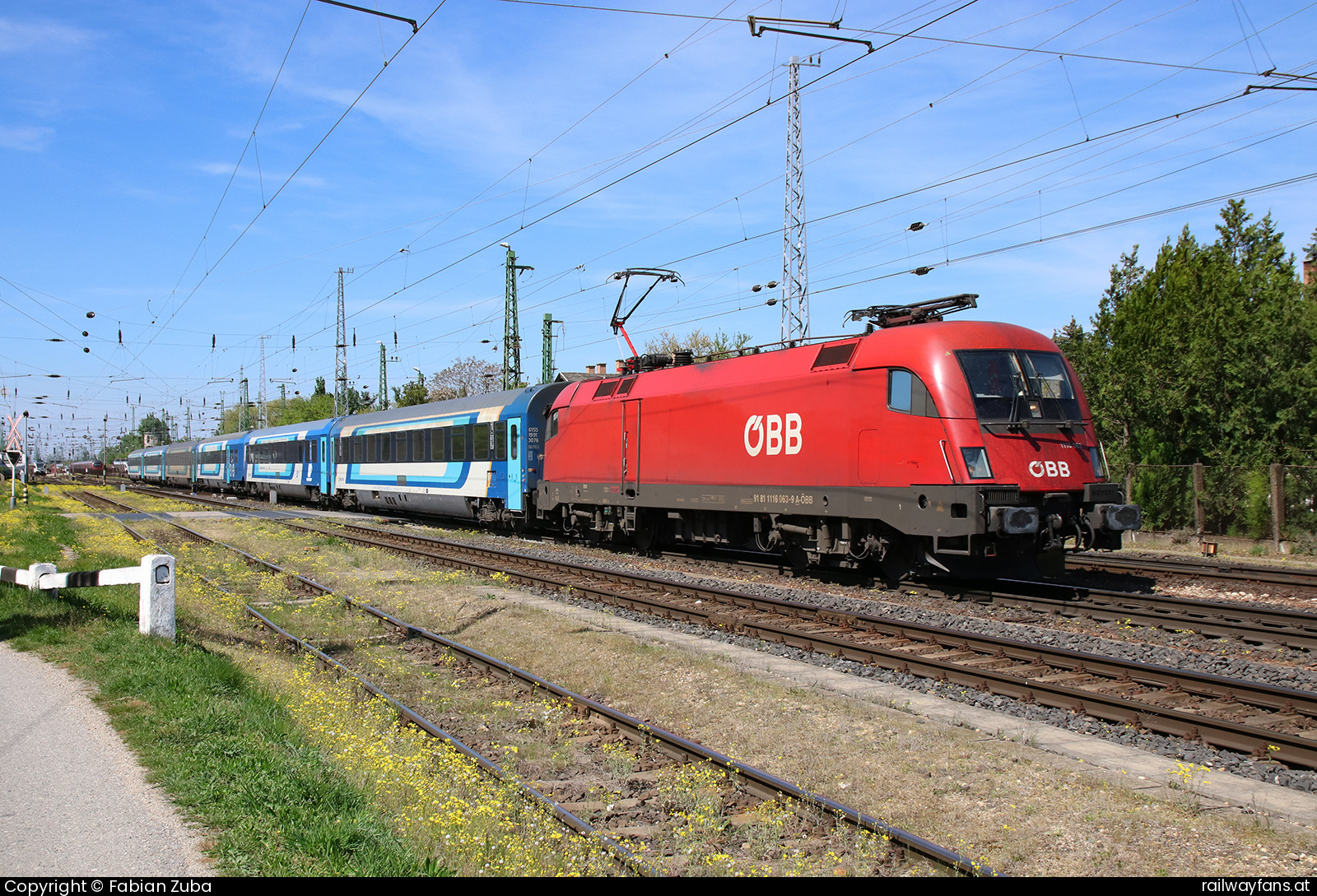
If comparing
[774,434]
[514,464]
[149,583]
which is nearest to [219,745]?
[149,583]

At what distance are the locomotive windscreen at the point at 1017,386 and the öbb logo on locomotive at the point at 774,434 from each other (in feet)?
9.80

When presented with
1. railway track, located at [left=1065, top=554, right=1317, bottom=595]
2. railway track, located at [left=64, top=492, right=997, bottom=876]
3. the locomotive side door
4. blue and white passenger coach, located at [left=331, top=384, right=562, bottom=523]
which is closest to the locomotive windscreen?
railway track, located at [left=1065, top=554, right=1317, bottom=595]

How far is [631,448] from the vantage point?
59.6ft

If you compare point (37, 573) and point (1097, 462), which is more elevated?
point (1097, 462)

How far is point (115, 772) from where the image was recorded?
5.64 meters

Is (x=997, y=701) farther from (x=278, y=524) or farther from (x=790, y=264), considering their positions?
(x=278, y=524)

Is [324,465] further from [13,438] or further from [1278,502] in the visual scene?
[1278,502]

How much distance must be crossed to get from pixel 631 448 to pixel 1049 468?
8.76 m

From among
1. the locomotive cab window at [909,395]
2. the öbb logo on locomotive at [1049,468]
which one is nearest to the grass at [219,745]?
the locomotive cab window at [909,395]

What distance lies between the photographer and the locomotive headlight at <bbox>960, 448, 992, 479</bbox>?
11156 millimetres

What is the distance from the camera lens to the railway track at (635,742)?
15.7ft

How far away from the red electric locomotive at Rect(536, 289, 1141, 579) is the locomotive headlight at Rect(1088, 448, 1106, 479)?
0.03 m
